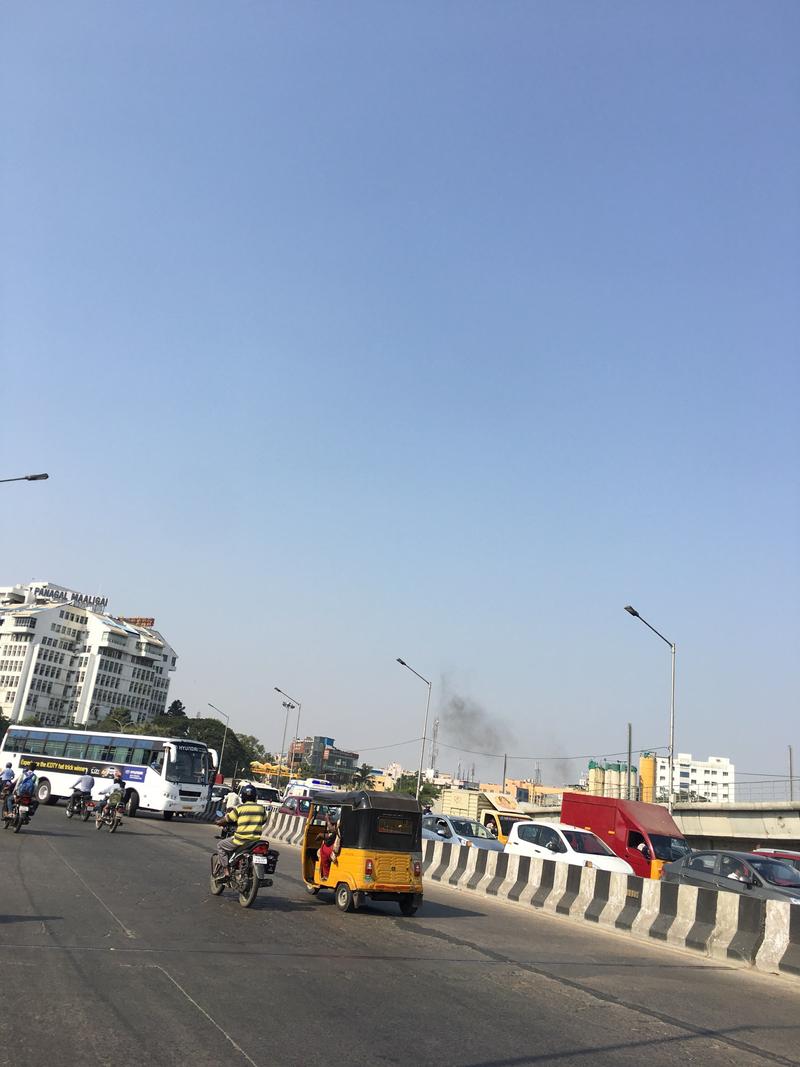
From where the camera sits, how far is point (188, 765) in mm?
33938

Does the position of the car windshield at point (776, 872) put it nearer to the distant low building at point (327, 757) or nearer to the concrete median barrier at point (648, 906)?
the concrete median barrier at point (648, 906)

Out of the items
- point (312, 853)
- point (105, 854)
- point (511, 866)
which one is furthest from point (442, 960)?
point (105, 854)

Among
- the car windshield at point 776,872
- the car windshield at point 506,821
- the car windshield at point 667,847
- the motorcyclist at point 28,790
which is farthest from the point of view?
the car windshield at point 506,821

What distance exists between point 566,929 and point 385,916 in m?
2.94

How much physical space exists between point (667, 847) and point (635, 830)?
0.97 m

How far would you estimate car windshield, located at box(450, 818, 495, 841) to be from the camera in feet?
81.8

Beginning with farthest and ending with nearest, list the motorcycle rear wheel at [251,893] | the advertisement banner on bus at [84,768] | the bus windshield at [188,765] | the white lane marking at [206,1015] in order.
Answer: the advertisement banner on bus at [84,768]
the bus windshield at [188,765]
the motorcycle rear wheel at [251,893]
the white lane marking at [206,1015]

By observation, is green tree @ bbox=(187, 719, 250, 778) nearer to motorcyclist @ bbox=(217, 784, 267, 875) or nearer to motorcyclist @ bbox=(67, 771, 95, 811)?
motorcyclist @ bbox=(67, 771, 95, 811)

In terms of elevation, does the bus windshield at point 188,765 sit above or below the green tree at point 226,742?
below

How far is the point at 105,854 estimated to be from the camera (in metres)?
18.2

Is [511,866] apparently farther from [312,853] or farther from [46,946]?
[46,946]

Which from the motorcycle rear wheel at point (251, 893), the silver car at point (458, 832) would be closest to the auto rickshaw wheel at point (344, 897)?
the motorcycle rear wheel at point (251, 893)

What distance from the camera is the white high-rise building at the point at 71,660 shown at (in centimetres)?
13650

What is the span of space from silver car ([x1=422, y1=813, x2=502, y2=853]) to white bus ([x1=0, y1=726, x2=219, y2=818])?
39.2ft
